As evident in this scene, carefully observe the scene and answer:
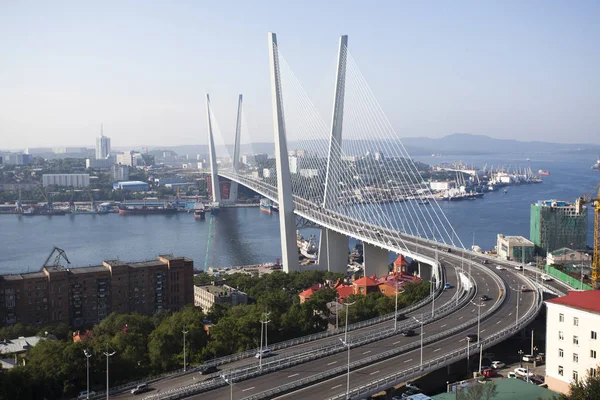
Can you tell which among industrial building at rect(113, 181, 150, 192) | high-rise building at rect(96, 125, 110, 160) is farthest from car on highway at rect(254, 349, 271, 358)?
high-rise building at rect(96, 125, 110, 160)

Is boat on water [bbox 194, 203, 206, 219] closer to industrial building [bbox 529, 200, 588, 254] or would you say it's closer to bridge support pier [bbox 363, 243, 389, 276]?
industrial building [bbox 529, 200, 588, 254]

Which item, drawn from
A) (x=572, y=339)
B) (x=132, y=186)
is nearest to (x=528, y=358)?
(x=572, y=339)

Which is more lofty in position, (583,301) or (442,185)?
(583,301)

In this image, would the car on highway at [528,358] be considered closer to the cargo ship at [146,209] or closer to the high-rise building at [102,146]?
the cargo ship at [146,209]

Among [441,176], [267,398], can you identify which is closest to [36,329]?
[267,398]

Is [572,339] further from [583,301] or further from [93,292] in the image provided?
[93,292]

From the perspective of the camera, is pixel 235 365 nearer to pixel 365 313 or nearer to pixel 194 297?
pixel 365 313

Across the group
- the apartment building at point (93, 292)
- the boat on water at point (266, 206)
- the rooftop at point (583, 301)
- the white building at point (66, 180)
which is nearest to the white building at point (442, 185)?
the boat on water at point (266, 206)
